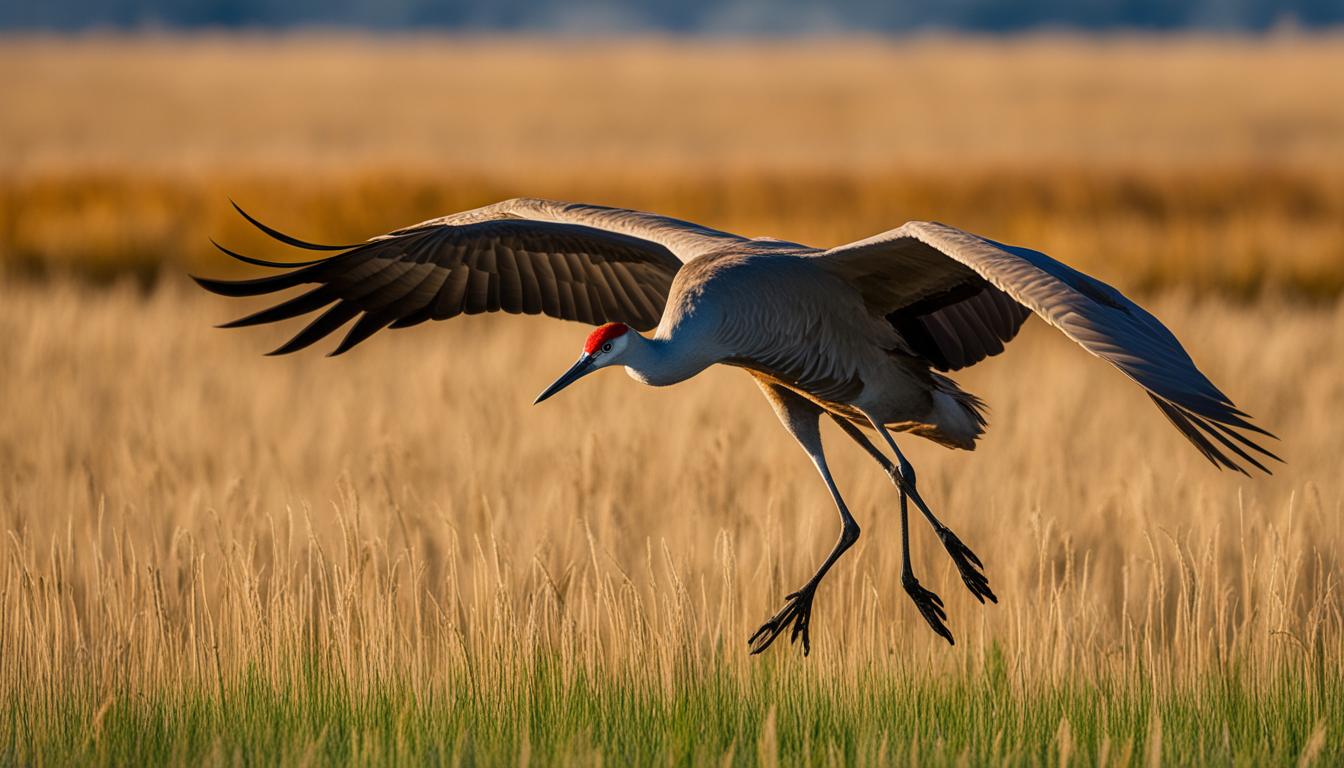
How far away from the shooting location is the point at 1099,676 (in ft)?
16.0

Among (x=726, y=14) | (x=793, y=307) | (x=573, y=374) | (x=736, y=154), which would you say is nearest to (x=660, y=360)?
(x=573, y=374)

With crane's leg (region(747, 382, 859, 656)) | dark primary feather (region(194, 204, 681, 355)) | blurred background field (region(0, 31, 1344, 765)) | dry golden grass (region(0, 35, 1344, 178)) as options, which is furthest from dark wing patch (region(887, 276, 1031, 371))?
dry golden grass (region(0, 35, 1344, 178))

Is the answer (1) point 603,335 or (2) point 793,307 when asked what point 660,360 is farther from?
(2) point 793,307

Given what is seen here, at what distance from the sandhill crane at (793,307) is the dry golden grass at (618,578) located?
0.34 m

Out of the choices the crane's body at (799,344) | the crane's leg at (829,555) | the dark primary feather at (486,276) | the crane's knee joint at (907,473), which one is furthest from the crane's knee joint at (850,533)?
the dark primary feather at (486,276)

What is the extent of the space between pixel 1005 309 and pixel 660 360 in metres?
1.77

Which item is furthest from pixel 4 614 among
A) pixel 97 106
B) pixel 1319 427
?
pixel 97 106

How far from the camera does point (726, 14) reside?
193 meters

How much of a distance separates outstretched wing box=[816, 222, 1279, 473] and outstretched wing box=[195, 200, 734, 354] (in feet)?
2.60

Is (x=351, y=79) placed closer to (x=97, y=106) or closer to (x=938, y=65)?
(x=97, y=106)

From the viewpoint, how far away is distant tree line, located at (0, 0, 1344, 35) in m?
178

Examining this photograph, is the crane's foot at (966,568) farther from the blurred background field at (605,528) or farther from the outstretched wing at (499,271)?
the outstretched wing at (499,271)

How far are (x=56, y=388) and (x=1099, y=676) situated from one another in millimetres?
6103

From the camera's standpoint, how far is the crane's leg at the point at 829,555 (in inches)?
213
